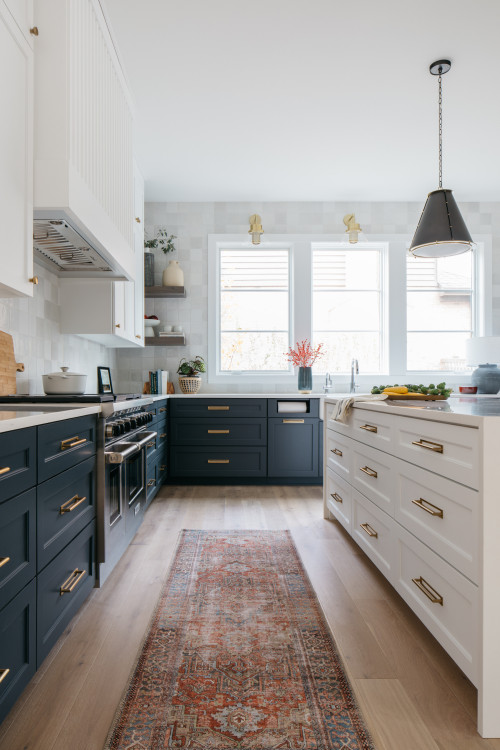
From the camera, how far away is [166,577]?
2207 mm

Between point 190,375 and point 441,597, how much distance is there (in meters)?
3.39

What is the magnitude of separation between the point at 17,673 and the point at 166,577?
1012 millimetres

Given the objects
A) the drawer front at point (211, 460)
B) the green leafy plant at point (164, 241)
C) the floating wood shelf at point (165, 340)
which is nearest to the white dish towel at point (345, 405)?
the drawer front at point (211, 460)

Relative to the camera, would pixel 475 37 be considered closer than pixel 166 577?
No

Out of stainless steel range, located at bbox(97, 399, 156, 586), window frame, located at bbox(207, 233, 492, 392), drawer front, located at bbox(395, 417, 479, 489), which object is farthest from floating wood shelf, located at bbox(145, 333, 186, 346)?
drawer front, located at bbox(395, 417, 479, 489)

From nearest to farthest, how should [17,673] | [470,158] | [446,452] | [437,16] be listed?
[17,673], [446,452], [437,16], [470,158]

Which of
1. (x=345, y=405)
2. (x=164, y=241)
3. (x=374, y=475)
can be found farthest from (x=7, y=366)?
(x=164, y=241)

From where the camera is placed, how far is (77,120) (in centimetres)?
201

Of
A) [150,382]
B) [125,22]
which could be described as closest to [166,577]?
[150,382]

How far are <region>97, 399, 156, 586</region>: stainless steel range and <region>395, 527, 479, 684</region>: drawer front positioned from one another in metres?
1.24


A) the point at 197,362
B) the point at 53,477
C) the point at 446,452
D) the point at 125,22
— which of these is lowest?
the point at 53,477

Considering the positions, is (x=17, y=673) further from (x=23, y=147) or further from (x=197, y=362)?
(x=197, y=362)

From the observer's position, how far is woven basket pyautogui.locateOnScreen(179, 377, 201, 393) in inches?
176

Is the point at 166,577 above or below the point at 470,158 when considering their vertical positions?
below
